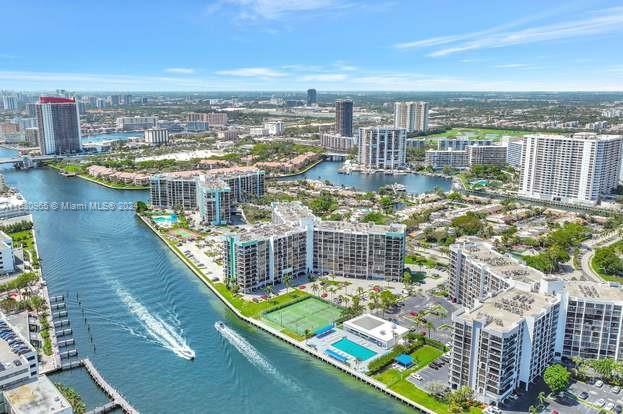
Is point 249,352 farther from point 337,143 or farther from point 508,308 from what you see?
point 337,143

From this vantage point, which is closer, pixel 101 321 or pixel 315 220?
pixel 101 321

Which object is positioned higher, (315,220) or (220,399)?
(315,220)

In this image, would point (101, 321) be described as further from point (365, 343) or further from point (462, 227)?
point (462, 227)

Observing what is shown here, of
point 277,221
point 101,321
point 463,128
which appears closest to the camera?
point 101,321

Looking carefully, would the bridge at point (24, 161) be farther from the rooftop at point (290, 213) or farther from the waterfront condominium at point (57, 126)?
the rooftop at point (290, 213)

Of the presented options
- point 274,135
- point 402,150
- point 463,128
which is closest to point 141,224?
point 402,150

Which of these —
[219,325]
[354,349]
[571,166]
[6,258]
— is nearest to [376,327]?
[354,349]
